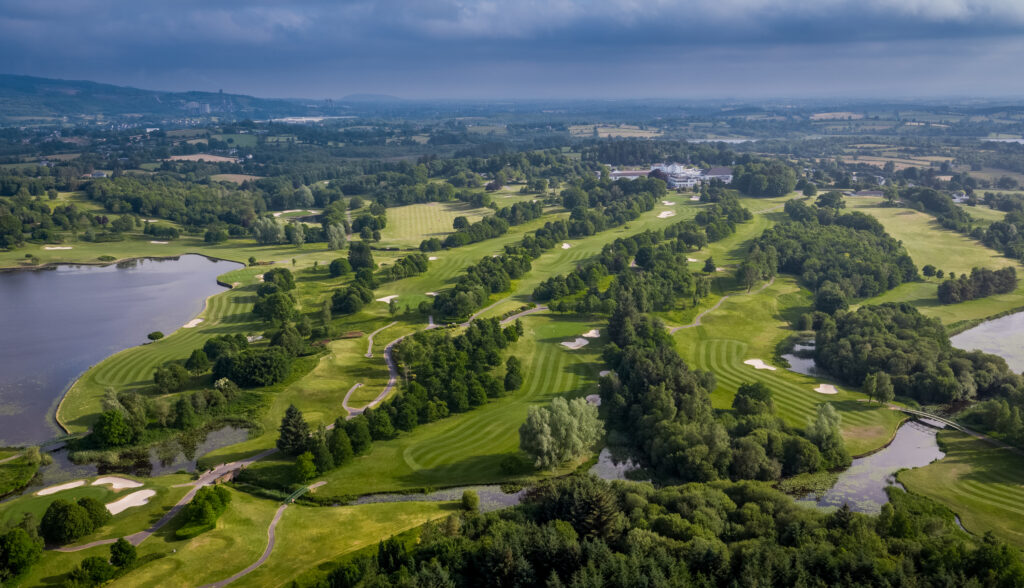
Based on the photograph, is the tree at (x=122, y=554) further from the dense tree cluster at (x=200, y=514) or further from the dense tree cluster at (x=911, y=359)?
the dense tree cluster at (x=911, y=359)

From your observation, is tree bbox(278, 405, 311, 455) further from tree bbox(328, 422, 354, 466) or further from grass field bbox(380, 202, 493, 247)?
grass field bbox(380, 202, 493, 247)

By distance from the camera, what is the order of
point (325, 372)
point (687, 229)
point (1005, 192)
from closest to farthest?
1. point (325, 372)
2. point (687, 229)
3. point (1005, 192)

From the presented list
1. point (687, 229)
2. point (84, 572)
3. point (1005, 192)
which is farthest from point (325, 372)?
point (1005, 192)

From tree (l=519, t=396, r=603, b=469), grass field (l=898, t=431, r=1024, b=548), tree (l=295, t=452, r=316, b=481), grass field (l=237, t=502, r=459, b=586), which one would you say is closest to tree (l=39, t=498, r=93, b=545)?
grass field (l=237, t=502, r=459, b=586)

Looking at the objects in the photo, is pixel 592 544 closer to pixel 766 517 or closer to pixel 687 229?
pixel 766 517

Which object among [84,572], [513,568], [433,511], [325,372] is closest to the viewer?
[513,568]

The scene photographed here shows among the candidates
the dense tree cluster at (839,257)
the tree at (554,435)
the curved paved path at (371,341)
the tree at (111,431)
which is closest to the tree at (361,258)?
the curved paved path at (371,341)
